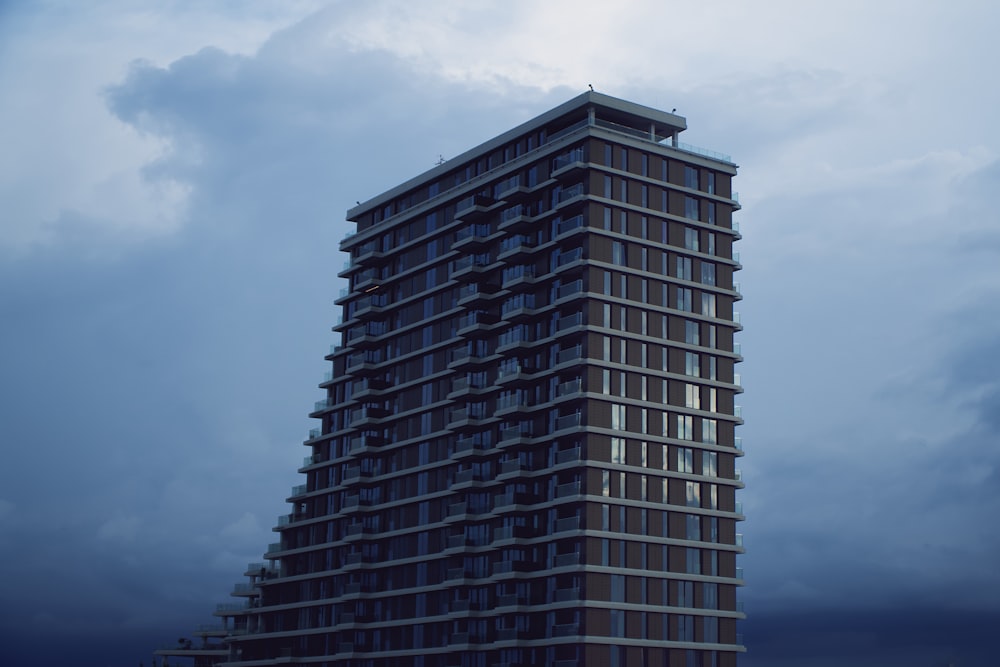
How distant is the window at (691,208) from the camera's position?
444ft

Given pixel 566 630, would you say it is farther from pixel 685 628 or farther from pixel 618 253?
pixel 618 253

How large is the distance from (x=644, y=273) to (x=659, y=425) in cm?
1423

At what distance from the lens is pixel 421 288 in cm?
15225

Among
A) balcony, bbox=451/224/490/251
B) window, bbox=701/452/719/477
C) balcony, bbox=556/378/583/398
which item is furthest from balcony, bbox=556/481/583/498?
balcony, bbox=451/224/490/251

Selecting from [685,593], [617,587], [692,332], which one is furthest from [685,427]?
[617,587]

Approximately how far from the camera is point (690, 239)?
5310 inches

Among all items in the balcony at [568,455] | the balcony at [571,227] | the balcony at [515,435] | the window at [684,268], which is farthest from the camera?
the window at [684,268]

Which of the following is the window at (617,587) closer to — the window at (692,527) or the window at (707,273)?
the window at (692,527)

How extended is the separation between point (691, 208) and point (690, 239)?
10.5 ft

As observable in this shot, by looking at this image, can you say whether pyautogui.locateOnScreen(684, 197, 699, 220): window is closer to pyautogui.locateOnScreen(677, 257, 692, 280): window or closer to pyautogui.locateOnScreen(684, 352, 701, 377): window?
pyautogui.locateOnScreen(677, 257, 692, 280): window

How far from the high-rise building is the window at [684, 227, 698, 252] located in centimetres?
27

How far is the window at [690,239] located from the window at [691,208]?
1292mm

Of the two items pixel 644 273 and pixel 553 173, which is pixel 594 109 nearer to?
pixel 553 173

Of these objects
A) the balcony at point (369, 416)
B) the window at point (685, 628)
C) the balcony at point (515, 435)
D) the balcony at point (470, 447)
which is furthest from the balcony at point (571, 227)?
the window at point (685, 628)
